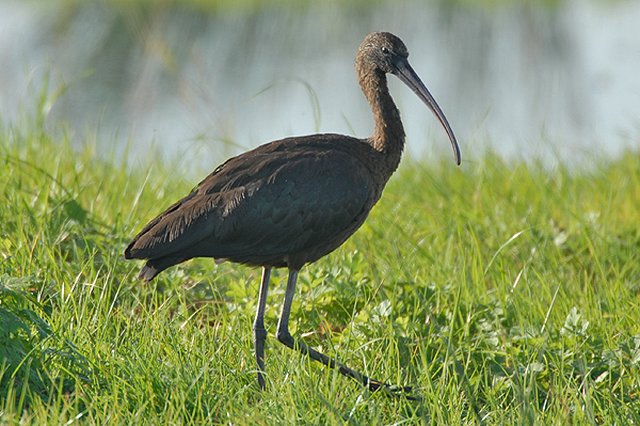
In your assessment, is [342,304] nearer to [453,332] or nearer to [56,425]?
[453,332]

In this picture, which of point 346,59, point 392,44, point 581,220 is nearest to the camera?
point 392,44

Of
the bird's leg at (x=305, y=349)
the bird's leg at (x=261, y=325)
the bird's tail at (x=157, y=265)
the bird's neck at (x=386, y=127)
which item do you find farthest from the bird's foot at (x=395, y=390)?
the bird's neck at (x=386, y=127)

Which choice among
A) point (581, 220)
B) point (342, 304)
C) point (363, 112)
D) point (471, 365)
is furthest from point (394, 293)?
point (363, 112)

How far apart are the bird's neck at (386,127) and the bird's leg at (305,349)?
2.25 feet

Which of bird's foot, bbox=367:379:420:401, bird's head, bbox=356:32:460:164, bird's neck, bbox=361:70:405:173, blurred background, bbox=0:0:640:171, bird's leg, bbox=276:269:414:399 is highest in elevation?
blurred background, bbox=0:0:640:171

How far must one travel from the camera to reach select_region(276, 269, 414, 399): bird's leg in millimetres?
3984

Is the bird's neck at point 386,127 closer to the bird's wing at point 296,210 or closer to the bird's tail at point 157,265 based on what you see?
the bird's wing at point 296,210

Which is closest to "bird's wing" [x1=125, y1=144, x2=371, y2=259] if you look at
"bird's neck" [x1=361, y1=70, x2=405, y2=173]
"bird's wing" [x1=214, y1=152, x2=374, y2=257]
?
"bird's wing" [x1=214, y1=152, x2=374, y2=257]

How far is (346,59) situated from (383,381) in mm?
8455

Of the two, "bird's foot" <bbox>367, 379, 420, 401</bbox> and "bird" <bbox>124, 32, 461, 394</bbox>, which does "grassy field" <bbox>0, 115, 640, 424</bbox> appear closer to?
"bird's foot" <bbox>367, 379, 420, 401</bbox>

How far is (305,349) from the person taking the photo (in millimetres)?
4344

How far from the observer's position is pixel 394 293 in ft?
15.7

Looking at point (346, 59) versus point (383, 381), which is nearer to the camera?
point (383, 381)

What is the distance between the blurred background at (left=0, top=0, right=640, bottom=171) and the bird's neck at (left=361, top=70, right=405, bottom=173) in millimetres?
2068
